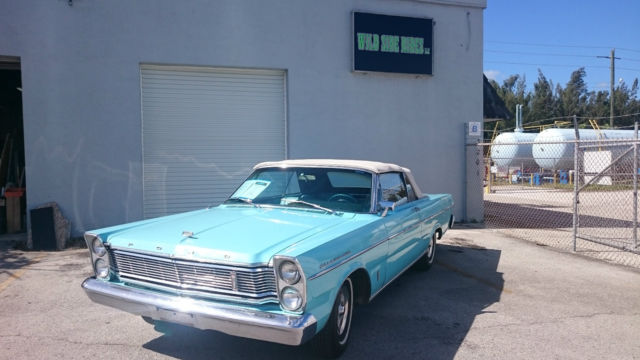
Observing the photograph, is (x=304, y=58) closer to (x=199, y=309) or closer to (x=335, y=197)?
(x=335, y=197)

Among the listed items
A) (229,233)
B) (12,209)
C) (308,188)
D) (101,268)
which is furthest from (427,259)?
(12,209)

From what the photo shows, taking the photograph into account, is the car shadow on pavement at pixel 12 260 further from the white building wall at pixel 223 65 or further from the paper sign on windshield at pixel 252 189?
the paper sign on windshield at pixel 252 189

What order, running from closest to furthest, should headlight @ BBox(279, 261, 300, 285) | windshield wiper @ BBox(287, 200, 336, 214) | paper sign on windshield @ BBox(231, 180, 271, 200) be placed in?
headlight @ BBox(279, 261, 300, 285)
windshield wiper @ BBox(287, 200, 336, 214)
paper sign on windshield @ BBox(231, 180, 271, 200)

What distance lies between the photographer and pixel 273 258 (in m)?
3.21

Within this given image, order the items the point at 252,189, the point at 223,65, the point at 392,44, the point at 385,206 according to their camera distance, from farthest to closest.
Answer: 1. the point at 392,44
2. the point at 223,65
3. the point at 252,189
4. the point at 385,206

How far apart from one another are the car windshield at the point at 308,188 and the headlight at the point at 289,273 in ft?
5.31

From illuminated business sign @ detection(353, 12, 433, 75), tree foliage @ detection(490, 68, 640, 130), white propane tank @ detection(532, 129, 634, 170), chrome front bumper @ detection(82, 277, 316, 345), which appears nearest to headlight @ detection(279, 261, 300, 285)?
chrome front bumper @ detection(82, 277, 316, 345)

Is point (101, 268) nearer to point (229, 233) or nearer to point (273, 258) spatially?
point (229, 233)

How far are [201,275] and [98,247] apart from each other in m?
1.15

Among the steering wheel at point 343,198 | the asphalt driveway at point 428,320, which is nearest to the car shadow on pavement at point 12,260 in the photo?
the asphalt driveway at point 428,320

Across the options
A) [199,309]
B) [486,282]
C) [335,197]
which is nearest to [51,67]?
[335,197]

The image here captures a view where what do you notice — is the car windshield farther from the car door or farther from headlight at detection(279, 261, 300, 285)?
headlight at detection(279, 261, 300, 285)

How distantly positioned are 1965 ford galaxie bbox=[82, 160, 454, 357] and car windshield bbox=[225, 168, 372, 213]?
1 centimetres

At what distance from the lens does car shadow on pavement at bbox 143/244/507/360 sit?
3.92 metres
